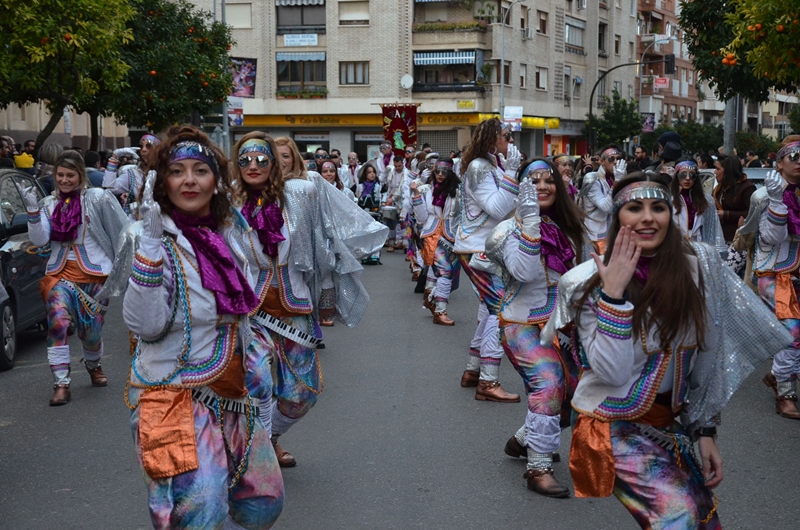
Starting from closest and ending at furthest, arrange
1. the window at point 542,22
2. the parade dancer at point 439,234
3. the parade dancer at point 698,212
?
1. the parade dancer at point 698,212
2. the parade dancer at point 439,234
3. the window at point 542,22

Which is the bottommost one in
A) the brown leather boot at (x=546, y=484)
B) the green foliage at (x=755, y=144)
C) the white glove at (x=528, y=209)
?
the brown leather boot at (x=546, y=484)

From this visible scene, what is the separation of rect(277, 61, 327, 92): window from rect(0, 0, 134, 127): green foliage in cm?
3798

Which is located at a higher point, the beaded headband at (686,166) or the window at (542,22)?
the window at (542,22)


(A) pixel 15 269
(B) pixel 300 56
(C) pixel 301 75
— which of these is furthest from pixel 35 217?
(C) pixel 301 75

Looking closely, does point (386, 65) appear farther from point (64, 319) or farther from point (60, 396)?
point (60, 396)

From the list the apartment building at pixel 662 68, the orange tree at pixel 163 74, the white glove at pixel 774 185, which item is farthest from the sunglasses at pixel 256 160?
the apartment building at pixel 662 68

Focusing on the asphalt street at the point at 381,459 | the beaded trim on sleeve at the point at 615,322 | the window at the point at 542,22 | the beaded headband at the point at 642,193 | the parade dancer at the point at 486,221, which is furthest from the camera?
the window at the point at 542,22

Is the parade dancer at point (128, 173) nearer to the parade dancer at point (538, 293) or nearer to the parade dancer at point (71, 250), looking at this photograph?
the parade dancer at point (71, 250)

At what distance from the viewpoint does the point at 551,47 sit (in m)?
58.1

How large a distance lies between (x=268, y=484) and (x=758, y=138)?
5376 cm

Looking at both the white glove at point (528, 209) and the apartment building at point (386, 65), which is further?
the apartment building at point (386, 65)

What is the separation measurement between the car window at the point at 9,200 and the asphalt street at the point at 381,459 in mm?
1506

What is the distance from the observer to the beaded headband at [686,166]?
9.04 metres

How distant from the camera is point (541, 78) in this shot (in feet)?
187
